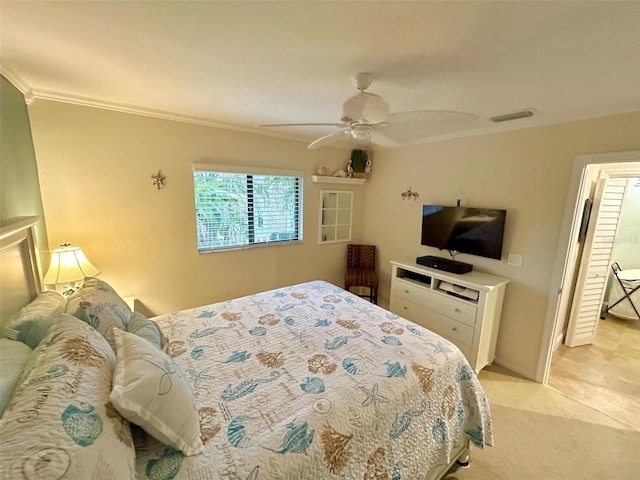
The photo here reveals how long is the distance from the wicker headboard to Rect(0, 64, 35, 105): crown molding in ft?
2.96

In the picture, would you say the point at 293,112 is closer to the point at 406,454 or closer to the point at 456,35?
the point at 456,35

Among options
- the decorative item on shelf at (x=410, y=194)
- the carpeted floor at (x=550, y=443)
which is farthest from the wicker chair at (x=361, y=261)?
the carpeted floor at (x=550, y=443)

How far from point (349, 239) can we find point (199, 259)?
7.08 ft

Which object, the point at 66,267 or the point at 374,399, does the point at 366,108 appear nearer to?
the point at 374,399

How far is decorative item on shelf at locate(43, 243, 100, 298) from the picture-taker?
1.88 metres

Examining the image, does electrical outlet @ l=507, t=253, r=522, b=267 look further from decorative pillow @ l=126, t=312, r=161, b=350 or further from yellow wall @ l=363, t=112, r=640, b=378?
decorative pillow @ l=126, t=312, r=161, b=350

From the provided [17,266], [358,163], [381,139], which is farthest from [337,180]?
[17,266]

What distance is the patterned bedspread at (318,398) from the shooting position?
955mm

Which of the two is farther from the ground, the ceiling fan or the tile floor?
the ceiling fan

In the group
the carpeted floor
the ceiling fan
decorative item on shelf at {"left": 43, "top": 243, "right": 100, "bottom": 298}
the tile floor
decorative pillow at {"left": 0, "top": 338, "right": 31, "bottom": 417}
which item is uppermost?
the ceiling fan

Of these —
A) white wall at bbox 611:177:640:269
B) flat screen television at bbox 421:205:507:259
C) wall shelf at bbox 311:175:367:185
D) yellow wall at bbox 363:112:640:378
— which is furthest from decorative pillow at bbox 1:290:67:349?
white wall at bbox 611:177:640:269

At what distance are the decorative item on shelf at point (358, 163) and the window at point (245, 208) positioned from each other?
0.85m

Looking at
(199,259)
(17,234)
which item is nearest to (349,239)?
(199,259)

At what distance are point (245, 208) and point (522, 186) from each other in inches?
114
